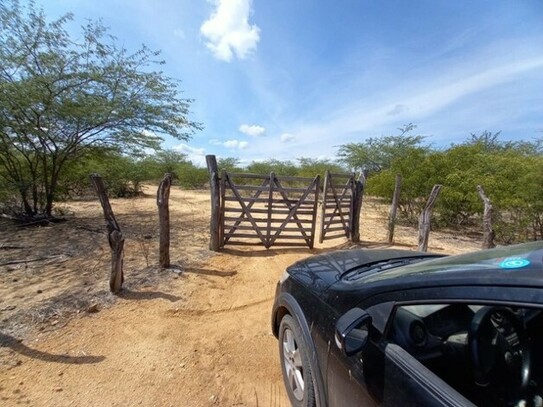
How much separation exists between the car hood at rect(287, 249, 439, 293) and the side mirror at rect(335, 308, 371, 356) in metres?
0.55

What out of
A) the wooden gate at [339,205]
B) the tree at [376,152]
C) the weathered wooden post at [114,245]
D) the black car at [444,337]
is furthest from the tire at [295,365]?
the tree at [376,152]

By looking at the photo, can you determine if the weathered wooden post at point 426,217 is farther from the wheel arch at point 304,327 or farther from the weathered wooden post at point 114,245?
the weathered wooden post at point 114,245

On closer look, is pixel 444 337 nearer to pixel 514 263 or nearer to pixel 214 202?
pixel 514 263

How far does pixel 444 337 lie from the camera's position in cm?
143

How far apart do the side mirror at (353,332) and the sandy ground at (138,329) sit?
1.49 meters

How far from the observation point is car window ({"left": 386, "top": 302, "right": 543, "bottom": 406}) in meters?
1.23

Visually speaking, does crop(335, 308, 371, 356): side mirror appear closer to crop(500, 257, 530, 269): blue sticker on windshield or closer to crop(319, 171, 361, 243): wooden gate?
crop(500, 257, 530, 269): blue sticker on windshield

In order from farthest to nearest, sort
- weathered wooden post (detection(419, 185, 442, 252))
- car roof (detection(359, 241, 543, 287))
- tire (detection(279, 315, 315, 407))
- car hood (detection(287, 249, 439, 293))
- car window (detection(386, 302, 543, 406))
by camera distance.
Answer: weathered wooden post (detection(419, 185, 442, 252)), car hood (detection(287, 249, 439, 293)), tire (detection(279, 315, 315, 407)), car window (detection(386, 302, 543, 406)), car roof (detection(359, 241, 543, 287))

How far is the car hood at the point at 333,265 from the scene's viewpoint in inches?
81.7

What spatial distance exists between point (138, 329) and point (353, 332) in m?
3.01

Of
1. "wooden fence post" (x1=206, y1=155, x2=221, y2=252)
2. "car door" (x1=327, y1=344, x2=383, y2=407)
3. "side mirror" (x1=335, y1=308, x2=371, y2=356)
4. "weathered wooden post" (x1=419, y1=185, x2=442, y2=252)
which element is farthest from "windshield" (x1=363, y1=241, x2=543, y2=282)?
"wooden fence post" (x1=206, y1=155, x2=221, y2=252)

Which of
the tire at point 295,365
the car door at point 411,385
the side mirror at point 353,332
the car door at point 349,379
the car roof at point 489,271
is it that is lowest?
the tire at point 295,365

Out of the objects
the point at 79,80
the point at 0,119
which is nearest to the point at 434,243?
the point at 79,80

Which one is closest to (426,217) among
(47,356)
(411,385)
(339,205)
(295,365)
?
(339,205)
